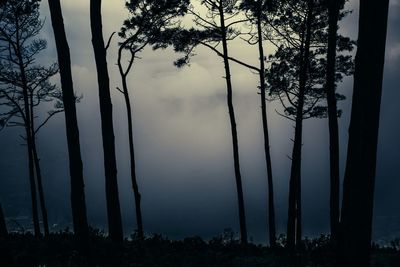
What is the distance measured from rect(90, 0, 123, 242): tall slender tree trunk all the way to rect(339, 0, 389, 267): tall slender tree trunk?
760 cm

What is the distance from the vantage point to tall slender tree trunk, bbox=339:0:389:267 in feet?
18.6

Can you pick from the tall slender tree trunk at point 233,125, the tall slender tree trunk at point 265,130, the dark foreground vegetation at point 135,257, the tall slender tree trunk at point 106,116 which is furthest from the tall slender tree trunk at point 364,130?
the tall slender tree trunk at point 265,130

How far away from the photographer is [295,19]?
20172mm

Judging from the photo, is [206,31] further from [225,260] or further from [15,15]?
[225,260]

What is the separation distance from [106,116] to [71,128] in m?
2.50

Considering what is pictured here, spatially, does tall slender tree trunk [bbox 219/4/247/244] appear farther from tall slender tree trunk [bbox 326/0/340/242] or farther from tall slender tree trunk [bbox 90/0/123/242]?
tall slender tree trunk [bbox 90/0/123/242]

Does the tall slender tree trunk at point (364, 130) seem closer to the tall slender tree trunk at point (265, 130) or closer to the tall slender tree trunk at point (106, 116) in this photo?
the tall slender tree trunk at point (106, 116)

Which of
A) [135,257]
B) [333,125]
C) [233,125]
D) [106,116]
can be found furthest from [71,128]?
[233,125]

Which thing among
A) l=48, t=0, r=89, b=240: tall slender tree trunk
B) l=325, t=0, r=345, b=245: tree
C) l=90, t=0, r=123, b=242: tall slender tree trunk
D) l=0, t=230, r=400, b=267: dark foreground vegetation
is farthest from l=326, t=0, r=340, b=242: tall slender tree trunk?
l=48, t=0, r=89, b=240: tall slender tree trunk

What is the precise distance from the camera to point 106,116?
508 inches

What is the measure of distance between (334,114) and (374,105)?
8.24m

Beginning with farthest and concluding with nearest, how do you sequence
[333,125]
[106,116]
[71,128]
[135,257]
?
[333,125]
[106,116]
[71,128]
[135,257]

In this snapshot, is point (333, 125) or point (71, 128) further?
point (333, 125)

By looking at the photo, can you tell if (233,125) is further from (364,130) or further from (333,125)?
(364,130)
